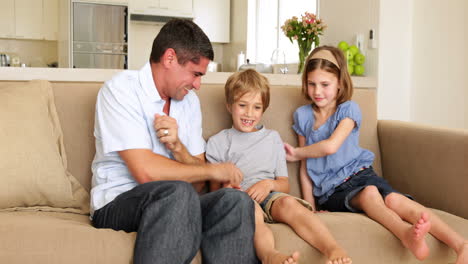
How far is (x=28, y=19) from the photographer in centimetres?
636

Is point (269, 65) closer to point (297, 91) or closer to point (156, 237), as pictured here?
point (297, 91)

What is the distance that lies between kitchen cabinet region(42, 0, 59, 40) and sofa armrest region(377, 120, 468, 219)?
5133 mm

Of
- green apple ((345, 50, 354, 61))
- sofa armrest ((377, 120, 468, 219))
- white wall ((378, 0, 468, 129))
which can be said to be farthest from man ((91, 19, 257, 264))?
white wall ((378, 0, 468, 129))

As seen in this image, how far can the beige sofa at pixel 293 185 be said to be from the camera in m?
1.39

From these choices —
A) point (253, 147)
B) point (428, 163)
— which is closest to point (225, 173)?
point (253, 147)

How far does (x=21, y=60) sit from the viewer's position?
663cm

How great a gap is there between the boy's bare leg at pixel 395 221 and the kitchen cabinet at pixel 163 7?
4803mm

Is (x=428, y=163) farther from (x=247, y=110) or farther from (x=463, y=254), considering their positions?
(x=247, y=110)

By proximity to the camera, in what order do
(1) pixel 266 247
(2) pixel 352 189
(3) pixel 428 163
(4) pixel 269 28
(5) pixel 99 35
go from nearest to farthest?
1. (1) pixel 266 247
2. (2) pixel 352 189
3. (3) pixel 428 163
4. (4) pixel 269 28
5. (5) pixel 99 35

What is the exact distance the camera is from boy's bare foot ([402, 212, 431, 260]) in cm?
155

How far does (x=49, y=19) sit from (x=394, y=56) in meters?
4.67

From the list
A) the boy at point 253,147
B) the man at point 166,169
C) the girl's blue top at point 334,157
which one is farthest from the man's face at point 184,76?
the girl's blue top at point 334,157

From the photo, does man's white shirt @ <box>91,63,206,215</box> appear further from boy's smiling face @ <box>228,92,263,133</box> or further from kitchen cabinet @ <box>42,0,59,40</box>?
kitchen cabinet @ <box>42,0,59,40</box>

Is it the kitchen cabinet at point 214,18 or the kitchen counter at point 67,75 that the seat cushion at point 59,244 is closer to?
the kitchen counter at point 67,75
